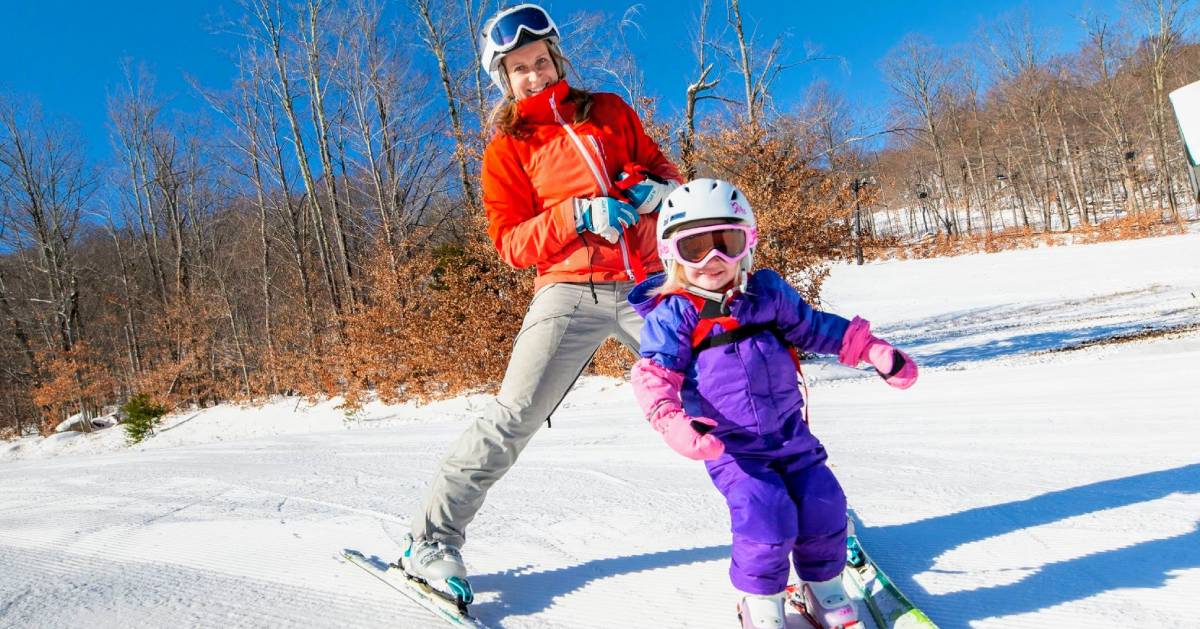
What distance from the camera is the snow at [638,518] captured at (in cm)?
200

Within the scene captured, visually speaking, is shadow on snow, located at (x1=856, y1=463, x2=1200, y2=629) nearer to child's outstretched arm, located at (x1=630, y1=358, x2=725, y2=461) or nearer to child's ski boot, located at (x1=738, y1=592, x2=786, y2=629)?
child's ski boot, located at (x1=738, y1=592, x2=786, y2=629)

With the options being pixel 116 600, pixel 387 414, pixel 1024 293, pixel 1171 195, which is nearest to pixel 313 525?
pixel 116 600

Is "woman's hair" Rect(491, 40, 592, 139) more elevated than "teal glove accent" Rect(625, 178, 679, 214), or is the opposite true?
"woman's hair" Rect(491, 40, 592, 139)

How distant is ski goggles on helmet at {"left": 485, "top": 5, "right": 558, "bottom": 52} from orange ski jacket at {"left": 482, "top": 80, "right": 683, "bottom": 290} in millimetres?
188

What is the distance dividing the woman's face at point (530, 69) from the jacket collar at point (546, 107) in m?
0.03

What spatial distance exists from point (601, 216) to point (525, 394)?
0.64 m

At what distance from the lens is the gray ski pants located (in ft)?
6.83

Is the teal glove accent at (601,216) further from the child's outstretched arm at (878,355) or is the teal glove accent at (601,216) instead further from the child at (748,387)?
the child's outstretched arm at (878,355)

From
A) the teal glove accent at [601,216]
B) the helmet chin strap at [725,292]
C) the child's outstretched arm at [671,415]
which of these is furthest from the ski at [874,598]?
the teal glove accent at [601,216]

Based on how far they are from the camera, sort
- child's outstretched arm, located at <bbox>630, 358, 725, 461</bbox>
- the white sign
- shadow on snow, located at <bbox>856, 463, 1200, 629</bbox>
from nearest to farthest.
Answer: child's outstretched arm, located at <bbox>630, 358, 725, 461</bbox>, shadow on snow, located at <bbox>856, 463, 1200, 629</bbox>, the white sign

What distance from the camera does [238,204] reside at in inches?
1033

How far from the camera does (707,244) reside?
1.90m

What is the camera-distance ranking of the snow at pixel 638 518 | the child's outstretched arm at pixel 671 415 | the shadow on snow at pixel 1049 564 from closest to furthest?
1. the child's outstretched arm at pixel 671 415
2. the shadow on snow at pixel 1049 564
3. the snow at pixel 638 518

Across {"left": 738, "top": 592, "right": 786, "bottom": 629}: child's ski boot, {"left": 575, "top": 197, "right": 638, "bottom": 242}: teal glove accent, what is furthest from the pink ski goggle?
{"left": 738, "top": 592, "right": 786, "bottom": 629}: child's ski boot
